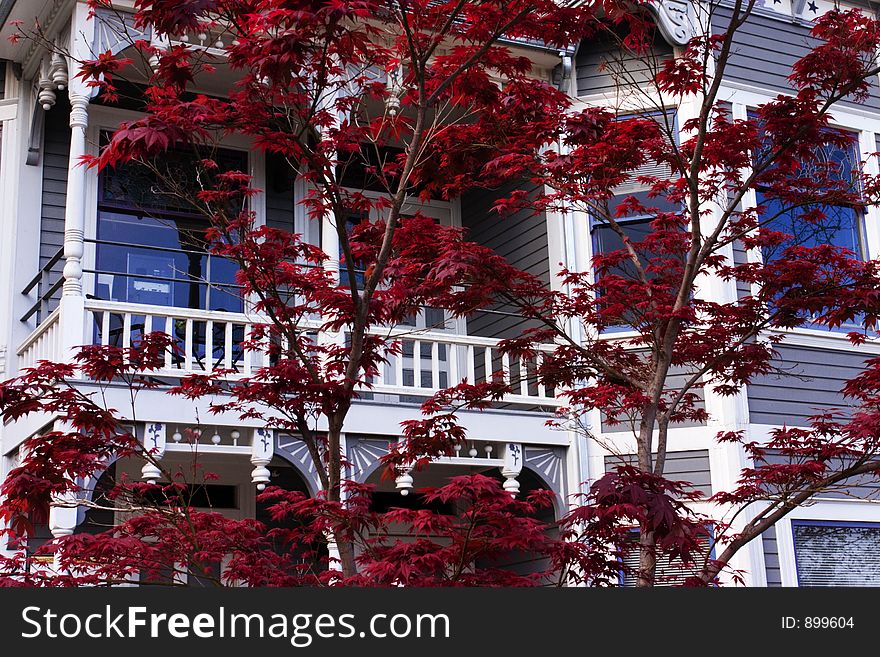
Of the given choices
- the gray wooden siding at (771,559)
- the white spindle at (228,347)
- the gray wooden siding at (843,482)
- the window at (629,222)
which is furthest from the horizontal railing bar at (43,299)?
the gray wooden siding at (771,559)

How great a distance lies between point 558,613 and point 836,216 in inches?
343

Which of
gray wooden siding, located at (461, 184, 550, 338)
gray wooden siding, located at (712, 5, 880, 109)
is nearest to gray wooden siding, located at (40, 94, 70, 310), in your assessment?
gray wooden siding, located at (461, 184, 550, 338)

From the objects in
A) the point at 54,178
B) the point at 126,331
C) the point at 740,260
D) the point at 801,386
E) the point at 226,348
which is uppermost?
the point at 54,178

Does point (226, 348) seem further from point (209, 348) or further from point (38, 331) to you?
point (38, 331)

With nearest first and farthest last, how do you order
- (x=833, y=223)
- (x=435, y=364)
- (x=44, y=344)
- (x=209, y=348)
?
(x=209, y=348)
(x=44, y=344)
(x=435, y=364)
(x=833, y=223)

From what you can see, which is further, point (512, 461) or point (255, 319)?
point (512, 461)

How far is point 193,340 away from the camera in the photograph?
10.6 metres

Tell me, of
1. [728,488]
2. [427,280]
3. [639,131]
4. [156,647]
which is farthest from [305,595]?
[728,488]

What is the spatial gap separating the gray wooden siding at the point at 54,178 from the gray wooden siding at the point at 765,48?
22.5 feet

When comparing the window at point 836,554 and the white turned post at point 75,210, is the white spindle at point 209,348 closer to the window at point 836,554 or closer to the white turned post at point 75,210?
the white turned post at point 75,210

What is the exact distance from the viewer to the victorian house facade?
9.59 m

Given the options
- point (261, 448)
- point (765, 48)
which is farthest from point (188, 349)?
point (765, 48)

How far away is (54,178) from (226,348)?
321cm

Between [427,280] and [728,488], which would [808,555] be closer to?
[728,488]
